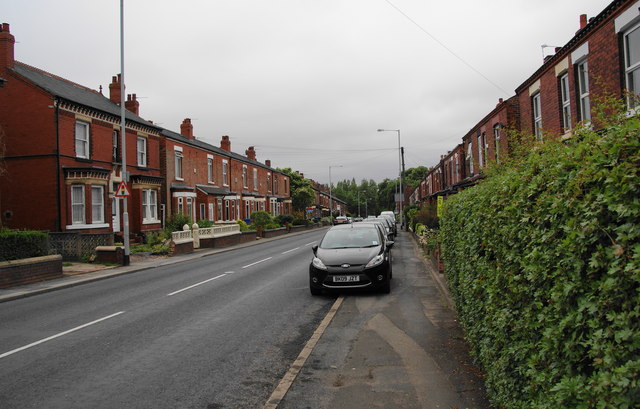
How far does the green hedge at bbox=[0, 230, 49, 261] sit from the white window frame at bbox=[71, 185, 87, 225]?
8015 mm

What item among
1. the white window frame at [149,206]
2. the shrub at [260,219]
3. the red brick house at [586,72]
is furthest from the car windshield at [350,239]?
the shrub at [260,219]

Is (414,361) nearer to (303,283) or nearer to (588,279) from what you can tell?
(588,279)

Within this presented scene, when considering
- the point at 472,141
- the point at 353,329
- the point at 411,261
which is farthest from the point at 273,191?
the point at 353,329

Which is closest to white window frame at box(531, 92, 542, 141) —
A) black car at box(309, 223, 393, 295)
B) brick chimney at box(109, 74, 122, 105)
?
black car at box(309, 223, 393, 295)

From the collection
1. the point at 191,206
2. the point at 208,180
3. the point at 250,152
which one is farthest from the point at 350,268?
the point at 250,152

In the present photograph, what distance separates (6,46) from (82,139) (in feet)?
19.0

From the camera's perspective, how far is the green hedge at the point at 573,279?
1.87m

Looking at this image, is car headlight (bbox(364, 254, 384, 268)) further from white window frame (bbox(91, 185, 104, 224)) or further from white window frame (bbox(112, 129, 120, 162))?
white window frame (bbox(112, 129, 120, 162))

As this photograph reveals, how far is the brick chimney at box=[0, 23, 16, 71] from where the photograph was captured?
72.9 ft

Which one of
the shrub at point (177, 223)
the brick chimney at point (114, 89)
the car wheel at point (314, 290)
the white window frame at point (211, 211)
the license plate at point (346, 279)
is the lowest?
the car wheel at point (314, 290)

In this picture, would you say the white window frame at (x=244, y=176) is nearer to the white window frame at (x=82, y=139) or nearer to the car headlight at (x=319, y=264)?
the white window frame at (x=82, y=139)

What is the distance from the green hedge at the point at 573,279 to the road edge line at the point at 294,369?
2.13 meters

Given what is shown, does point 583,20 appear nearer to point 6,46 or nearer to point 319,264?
point 319,264

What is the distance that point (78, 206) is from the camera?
2291cm
